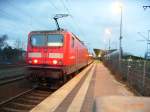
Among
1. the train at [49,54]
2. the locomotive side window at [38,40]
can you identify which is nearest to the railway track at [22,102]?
the train at [49,54]

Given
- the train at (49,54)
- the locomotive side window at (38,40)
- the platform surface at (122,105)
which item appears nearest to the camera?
the platform surface at (122,105)

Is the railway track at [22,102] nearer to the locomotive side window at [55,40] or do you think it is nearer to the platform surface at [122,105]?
the locomotive side window at [55,40]

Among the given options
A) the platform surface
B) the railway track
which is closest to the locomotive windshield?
the railway track

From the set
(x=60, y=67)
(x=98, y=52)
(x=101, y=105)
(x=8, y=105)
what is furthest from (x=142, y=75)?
(x=98, y=52)

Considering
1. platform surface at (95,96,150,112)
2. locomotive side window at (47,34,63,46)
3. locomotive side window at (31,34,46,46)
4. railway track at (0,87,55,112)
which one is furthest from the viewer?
locomotive side window at (31,34,46,46)

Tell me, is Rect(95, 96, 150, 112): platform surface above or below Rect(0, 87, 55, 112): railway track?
above

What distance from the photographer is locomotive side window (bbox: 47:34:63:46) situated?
19.2 metres

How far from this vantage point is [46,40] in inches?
768

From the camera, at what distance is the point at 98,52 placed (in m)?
167

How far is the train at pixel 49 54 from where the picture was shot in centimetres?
1850

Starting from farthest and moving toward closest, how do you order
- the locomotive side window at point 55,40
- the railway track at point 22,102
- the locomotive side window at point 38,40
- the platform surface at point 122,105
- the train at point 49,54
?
the locomotive side window at point 38,40
the locomotive side window at point 55,40
the train at point 49,54
the railway track at point 22,102
the platform surface at point 122,105

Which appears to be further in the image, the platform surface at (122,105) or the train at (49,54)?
the train at (49,54)

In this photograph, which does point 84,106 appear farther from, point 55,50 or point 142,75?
point 55,50

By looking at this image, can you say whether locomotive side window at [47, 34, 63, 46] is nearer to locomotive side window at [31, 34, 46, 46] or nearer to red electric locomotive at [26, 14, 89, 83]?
red electric locomotive at [26, 14, 89, 83]
